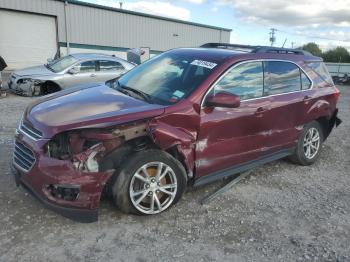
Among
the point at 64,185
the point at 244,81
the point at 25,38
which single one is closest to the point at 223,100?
the point at 244,81

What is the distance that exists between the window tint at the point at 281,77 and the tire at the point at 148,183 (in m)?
1.80

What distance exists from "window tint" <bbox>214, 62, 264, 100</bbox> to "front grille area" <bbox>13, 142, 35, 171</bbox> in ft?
6.84

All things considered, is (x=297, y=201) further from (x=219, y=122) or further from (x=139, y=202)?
(x=139, y=202)

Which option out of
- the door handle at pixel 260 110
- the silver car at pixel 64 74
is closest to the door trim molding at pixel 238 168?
the door handle at pixel 260 110

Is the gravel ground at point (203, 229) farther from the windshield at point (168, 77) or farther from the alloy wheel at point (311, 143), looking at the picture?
the windshield at point (168, 77)

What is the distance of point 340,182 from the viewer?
5355 millimetres

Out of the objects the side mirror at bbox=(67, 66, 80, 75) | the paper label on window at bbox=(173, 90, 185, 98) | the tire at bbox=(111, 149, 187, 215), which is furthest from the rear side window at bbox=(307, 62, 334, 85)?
the side mirror at bbox=(67, 66, 80, 75)

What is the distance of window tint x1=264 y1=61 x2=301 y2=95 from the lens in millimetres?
4965

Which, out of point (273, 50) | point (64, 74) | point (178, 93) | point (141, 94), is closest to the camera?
point (178, 93)

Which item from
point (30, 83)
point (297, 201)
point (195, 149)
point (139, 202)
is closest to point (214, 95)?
point (195, 149)

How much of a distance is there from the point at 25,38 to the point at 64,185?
81.0 ft

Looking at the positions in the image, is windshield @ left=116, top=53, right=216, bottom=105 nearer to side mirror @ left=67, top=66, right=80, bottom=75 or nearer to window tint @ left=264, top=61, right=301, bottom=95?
window tint @ left=264, top=61, right=301, bottom=95

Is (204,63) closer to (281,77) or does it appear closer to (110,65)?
(281,77)

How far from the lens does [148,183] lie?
3.85 metres
